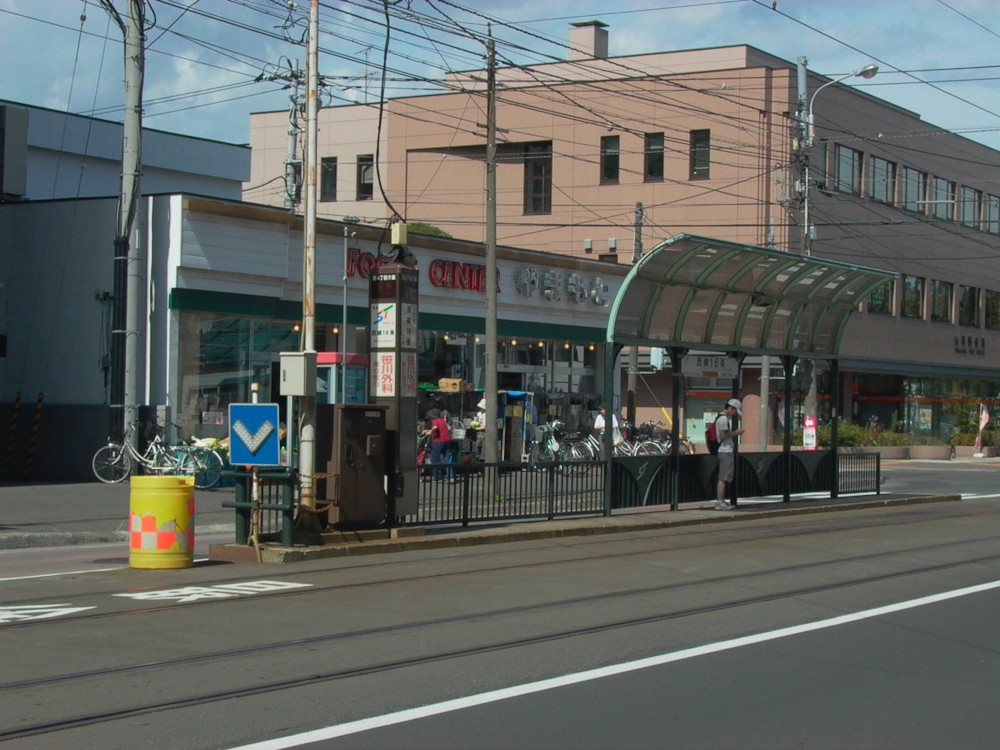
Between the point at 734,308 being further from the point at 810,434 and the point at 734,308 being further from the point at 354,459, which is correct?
the point at 810,434

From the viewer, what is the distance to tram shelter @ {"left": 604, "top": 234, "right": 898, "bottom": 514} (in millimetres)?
19906

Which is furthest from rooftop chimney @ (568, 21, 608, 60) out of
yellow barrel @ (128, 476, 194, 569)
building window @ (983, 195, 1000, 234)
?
yellow barrel @ (128, 476, 194, 569)

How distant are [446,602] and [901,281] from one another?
49.1m

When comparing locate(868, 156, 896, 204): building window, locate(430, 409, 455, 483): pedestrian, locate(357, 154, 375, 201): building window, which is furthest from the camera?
locate(357, 154, 375, 201): building window

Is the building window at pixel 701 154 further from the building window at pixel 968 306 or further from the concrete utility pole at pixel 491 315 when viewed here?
the concrete utility pole at pixel 491 315

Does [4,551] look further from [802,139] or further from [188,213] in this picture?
[802,139]

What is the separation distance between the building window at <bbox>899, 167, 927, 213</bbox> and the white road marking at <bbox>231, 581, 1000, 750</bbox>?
157 ft

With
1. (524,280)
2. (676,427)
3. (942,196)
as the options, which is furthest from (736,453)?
(942,196)

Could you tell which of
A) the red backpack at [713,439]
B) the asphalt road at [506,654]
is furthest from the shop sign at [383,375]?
the red backpack at [713,439]

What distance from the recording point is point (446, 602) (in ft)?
37.7

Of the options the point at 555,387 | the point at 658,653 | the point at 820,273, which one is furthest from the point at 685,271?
the point at 555,387

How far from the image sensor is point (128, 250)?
2488 centimetres

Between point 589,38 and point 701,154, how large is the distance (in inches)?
320

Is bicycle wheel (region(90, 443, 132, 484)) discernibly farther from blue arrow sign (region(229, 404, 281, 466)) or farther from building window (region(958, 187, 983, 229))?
building window (region(958, 187, 983, 229))
